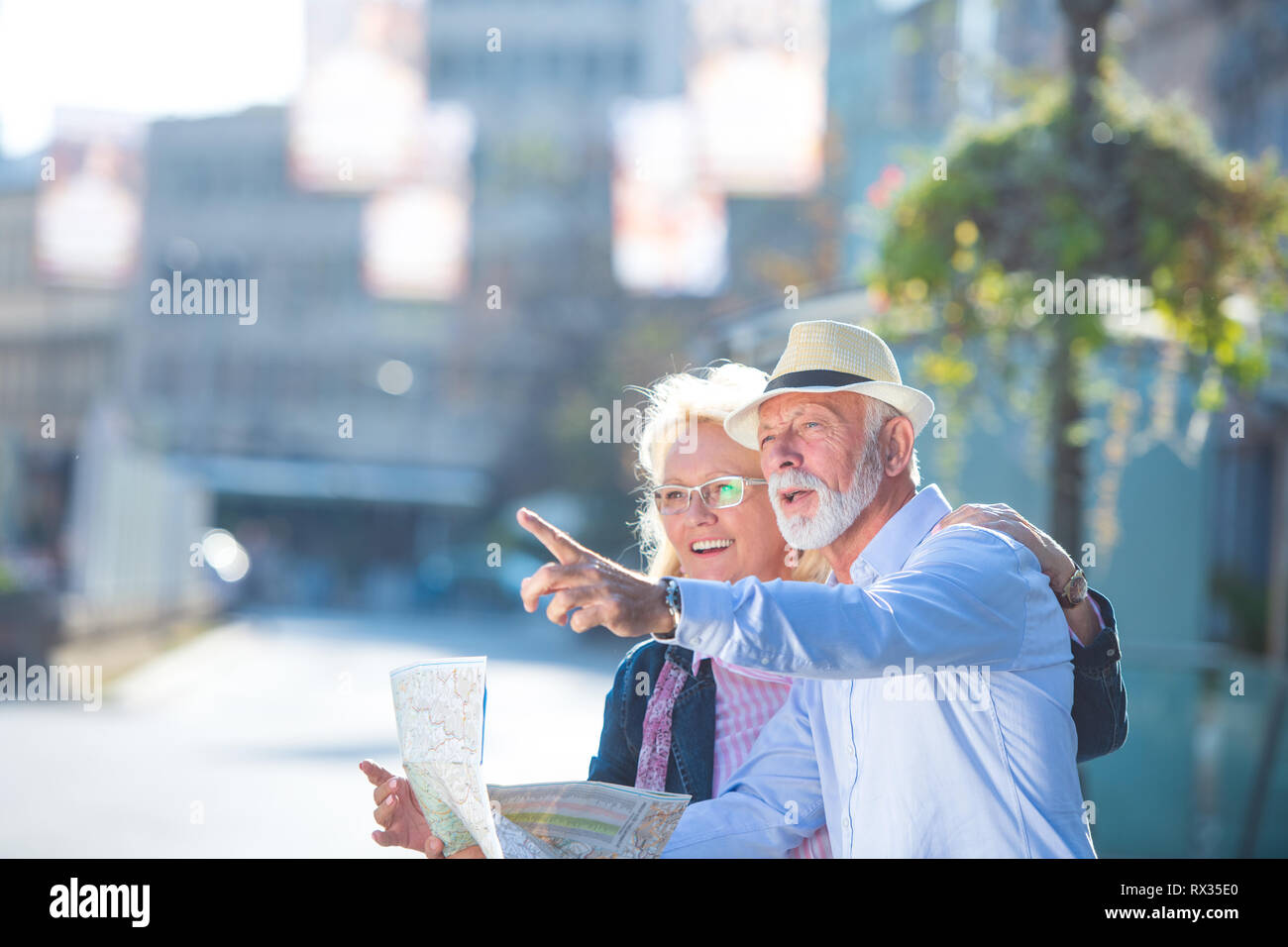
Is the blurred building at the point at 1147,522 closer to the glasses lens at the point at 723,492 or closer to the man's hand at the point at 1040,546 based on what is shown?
the glasses lens at the point at 723,492

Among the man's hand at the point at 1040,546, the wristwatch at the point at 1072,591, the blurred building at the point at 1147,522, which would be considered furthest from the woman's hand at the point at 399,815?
the blurred building at the point at 1147,522

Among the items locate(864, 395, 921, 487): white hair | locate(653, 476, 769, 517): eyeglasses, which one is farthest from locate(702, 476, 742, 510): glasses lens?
locate(864, 395, 921, 487): white hair

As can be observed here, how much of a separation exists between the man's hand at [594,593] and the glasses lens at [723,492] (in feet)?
2.93

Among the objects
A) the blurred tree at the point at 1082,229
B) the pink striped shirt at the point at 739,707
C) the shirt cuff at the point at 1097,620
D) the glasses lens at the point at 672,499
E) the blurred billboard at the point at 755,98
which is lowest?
the pink striped shirt at the point at 739,707

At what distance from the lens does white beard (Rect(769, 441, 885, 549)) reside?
7.84ft

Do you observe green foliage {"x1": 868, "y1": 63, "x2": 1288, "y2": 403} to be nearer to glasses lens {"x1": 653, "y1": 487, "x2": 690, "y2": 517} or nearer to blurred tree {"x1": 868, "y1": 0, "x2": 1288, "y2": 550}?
blurred tree {"x1": 868, "y1": 0, "x2": 1288, "y2": 550}

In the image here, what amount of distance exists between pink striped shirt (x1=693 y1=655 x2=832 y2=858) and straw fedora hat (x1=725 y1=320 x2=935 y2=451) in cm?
52

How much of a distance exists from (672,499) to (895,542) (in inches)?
20.4

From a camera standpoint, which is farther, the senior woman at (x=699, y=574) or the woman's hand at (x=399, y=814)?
the senior woman at (x=699, y=574)

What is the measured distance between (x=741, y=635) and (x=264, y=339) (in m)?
50.6

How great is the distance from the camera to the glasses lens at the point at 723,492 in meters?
2.73

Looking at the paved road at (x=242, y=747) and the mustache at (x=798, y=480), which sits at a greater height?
the mustache at (x=798, y=480)
